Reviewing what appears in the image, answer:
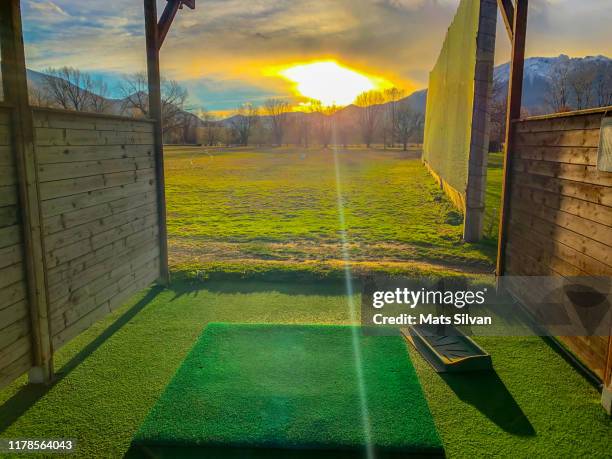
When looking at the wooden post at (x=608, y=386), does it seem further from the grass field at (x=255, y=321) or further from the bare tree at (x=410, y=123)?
the bare tree at (x=410, y=123)

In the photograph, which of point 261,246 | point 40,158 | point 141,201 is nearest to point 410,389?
point 40,158

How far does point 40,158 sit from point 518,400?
14.9 ft

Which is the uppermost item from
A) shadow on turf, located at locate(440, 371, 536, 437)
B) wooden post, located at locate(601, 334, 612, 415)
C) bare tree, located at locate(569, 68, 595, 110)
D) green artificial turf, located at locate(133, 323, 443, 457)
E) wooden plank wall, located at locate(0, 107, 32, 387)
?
bare tree, located at locate(569, 68, 595, 110)

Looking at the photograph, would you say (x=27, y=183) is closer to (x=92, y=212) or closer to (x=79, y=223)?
(x=79, y=223)

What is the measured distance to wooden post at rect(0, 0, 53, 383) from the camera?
131 inches

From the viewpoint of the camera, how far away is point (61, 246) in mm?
4125

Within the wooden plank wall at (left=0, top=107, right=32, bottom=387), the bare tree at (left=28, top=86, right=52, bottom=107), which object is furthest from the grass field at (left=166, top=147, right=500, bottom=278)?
the wooden plank wall at (left=0, top=107, right=32, bottom=387)

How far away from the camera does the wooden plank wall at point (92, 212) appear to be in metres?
4.00

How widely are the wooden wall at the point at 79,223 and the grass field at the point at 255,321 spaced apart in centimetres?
31

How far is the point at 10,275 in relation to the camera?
135 inches

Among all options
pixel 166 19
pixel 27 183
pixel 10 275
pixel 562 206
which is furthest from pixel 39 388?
pixel 562 206

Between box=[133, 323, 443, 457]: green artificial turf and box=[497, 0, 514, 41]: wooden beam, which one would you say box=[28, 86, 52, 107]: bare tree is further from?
box=[497, 0, 514, 41]: wooden beam

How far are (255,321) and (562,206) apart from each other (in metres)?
3.56

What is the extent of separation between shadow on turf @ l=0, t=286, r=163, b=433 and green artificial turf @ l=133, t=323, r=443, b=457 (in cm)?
106
